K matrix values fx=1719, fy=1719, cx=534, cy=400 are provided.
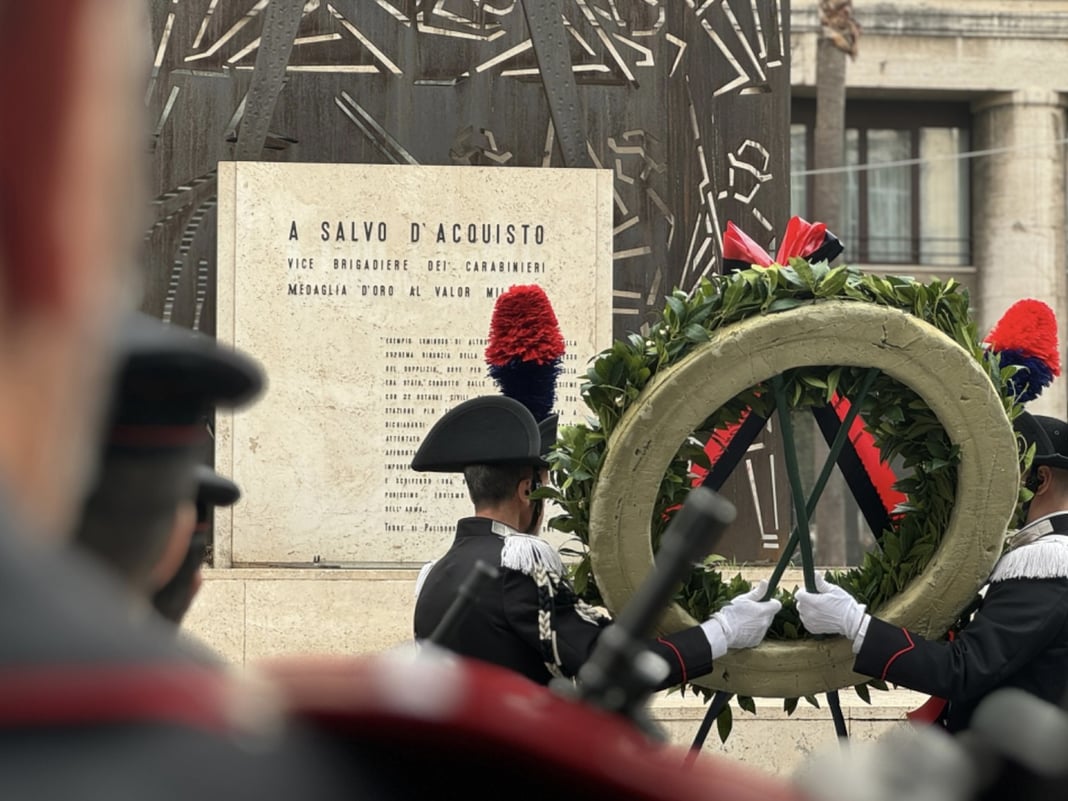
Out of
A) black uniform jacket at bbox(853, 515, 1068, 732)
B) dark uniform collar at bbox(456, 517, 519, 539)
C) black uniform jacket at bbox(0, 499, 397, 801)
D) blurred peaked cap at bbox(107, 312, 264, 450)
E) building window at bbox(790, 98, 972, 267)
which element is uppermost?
building window at bbox(790, 98, 972, 267)

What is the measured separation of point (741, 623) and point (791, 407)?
1.88 ft

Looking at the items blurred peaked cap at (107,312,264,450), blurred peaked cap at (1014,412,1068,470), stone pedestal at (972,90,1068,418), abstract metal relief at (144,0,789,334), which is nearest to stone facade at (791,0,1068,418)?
stone pedestal at (972,90,1068,418)

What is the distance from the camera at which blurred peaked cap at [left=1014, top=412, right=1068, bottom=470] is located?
15.8 ft

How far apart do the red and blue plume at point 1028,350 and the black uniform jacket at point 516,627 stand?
4.19ft

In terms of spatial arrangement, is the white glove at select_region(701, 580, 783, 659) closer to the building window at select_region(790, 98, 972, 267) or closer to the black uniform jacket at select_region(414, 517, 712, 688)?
the black uniform jacket at select_region(414, 517, 712, 688)

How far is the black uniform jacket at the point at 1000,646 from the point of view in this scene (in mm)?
4262

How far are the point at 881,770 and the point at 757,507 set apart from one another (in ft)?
26.6

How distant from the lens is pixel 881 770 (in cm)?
89

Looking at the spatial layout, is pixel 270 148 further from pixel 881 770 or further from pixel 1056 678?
pixel 881 770

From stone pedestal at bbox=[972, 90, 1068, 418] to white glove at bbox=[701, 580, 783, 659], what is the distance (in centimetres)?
2488

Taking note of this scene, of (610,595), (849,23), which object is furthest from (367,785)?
(849,23)

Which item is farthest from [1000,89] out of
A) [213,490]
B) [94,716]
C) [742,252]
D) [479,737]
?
[94,716]

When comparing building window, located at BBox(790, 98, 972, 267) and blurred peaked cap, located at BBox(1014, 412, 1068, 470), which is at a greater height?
building window, located at BBox(790, 98, 972, 267)

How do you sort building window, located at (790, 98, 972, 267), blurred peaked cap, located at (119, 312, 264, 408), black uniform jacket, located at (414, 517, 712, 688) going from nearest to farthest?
blurred peaked cap, located at (119, 312, 264, 408), black uniform jacket, located at (414, 517, 712, 688), building window, located at (790, 98, 972, 267)
